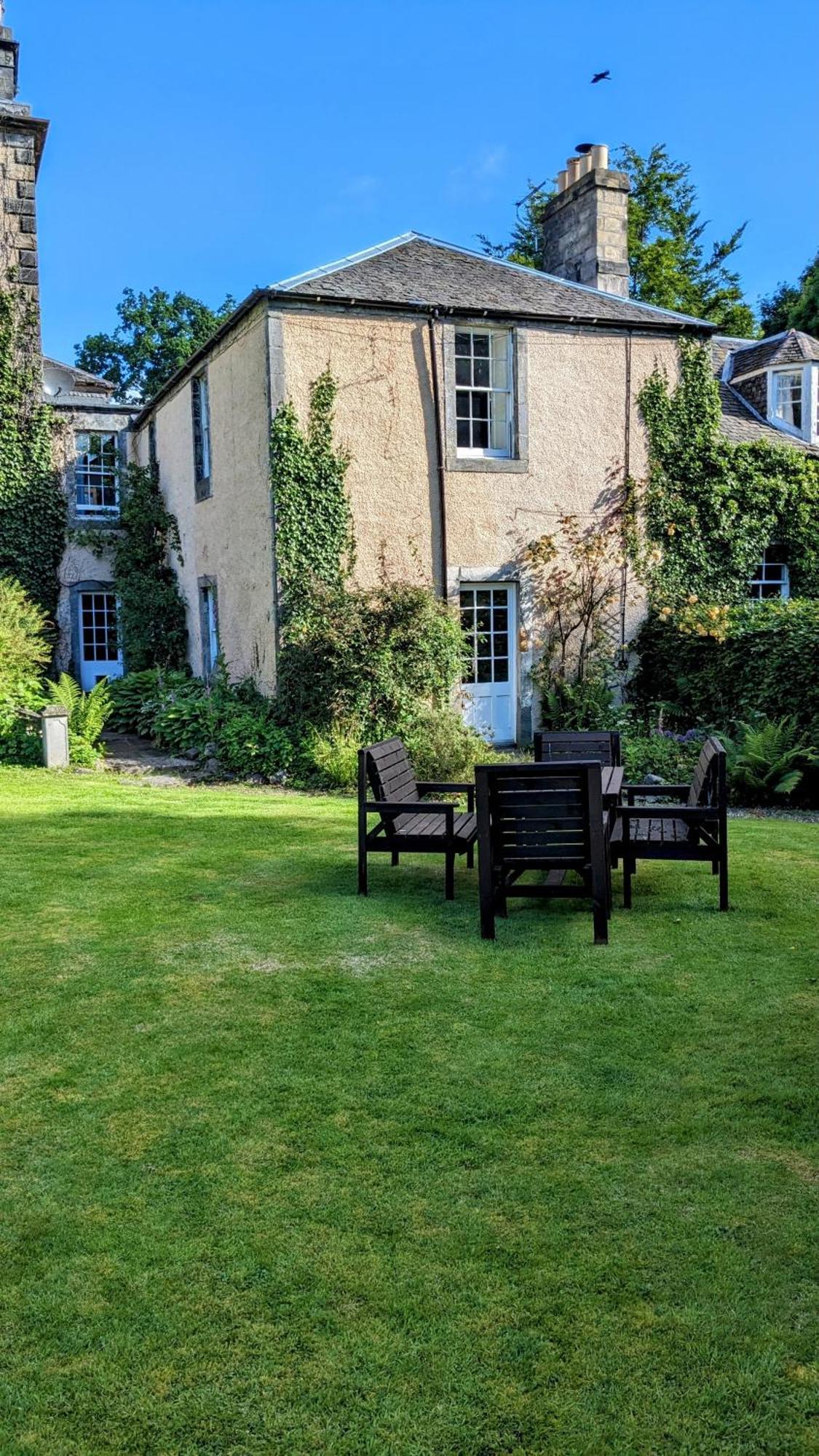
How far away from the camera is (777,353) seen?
19250 millimetres

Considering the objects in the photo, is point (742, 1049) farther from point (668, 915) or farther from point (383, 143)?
point (383, 143)

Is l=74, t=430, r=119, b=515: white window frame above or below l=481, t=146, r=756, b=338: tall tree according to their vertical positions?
below

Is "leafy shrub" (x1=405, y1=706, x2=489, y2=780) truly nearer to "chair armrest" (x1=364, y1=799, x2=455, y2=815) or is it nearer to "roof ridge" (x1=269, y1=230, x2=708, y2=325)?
"chair armrest" (x1=364, y1=799, x2=455, y2=815)

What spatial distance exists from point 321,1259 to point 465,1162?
0.69 meters

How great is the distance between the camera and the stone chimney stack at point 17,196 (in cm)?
2052

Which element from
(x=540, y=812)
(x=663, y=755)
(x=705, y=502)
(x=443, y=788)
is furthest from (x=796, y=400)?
(x=540, y=812)

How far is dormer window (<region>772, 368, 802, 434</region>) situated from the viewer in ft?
62.9

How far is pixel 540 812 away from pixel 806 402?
15.6 metres

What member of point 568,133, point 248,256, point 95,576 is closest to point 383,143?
point 568,133

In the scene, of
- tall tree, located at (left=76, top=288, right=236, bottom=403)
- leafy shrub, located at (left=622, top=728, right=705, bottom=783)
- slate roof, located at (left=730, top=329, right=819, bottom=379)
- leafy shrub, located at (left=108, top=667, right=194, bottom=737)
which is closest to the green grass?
leafy shrub, located at (left=622, top=728, right=705, bottom=783)

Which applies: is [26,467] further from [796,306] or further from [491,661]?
[796,306]

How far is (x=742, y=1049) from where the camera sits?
15.0 feet

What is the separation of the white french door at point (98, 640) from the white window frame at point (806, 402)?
13698 mm

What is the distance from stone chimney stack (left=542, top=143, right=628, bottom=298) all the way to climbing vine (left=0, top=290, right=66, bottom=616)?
10.3 m
